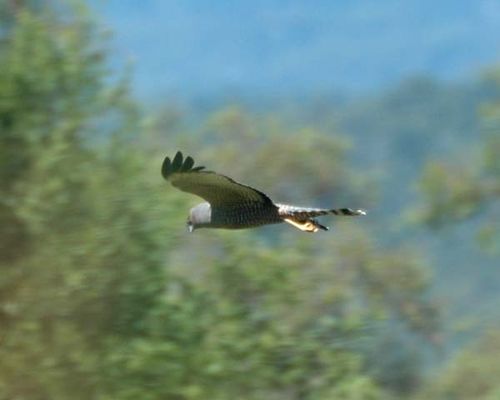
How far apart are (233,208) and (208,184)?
153mm

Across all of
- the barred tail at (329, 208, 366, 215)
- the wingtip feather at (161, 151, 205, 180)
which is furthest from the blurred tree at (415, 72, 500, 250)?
the barred tail at (329, 208, 366, 215)

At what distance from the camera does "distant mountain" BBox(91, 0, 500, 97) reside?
307 ft

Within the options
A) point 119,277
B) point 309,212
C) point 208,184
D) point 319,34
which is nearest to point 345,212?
point 309,212

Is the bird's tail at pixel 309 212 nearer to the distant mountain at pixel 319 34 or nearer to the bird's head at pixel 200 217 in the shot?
the bird's head at pixel 200 217

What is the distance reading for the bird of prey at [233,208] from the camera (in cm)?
369

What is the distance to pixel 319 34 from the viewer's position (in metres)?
111

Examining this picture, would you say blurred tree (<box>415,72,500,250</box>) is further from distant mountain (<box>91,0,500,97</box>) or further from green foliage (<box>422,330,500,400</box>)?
distant mountain (<box>91,0,500,97</box>)

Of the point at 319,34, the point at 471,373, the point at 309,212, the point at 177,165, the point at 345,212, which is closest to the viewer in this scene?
the point at 345,212

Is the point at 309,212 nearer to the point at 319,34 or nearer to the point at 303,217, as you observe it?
the point at 303,217

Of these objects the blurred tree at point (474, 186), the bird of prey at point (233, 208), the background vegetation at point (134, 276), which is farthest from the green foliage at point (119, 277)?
the bird of prey at point (233, 208)

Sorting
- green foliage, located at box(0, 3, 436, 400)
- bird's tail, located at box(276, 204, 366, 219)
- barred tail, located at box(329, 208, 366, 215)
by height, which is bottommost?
barred tail, located at box(329, 208, 366, 215)

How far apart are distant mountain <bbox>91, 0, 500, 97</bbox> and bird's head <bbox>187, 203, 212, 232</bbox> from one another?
7493 cm

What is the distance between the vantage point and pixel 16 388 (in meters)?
11.9

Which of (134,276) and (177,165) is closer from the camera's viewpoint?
→ (177,165)
